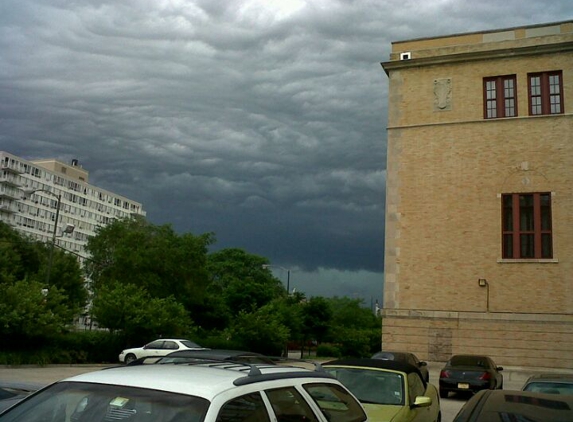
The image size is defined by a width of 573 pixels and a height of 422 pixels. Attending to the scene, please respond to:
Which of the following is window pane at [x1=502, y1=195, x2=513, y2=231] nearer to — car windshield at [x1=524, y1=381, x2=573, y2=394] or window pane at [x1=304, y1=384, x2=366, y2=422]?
car windshield at [x1=524, y1=381, x2=573, y2=394]

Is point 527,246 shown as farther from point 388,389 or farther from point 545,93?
point 388,389

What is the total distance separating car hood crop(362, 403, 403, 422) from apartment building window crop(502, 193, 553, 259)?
2472 cm

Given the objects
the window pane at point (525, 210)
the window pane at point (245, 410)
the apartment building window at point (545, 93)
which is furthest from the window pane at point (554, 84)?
the window pane at point (245, 410)

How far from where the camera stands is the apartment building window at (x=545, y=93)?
3269 centimetres

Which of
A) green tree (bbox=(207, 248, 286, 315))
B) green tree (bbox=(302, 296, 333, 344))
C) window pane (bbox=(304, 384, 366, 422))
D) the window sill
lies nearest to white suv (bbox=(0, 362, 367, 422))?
window pane (bbox=(304, 384, 366, 422))

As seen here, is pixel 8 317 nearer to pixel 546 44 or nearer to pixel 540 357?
pixel 540 357

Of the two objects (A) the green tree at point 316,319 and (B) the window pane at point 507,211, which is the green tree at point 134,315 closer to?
(B) the window pane at point 507,211

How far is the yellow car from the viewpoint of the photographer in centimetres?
888

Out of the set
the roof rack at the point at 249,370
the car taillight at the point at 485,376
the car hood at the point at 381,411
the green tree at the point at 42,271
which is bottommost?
the car taillight at the point at 485,376

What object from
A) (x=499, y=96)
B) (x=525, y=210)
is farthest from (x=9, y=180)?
(x=525, y=210)

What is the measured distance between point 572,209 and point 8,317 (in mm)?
27109

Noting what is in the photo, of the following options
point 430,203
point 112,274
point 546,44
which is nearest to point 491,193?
point 430,203

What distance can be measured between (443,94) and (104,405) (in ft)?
108

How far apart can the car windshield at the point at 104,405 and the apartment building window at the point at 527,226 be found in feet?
99.5
